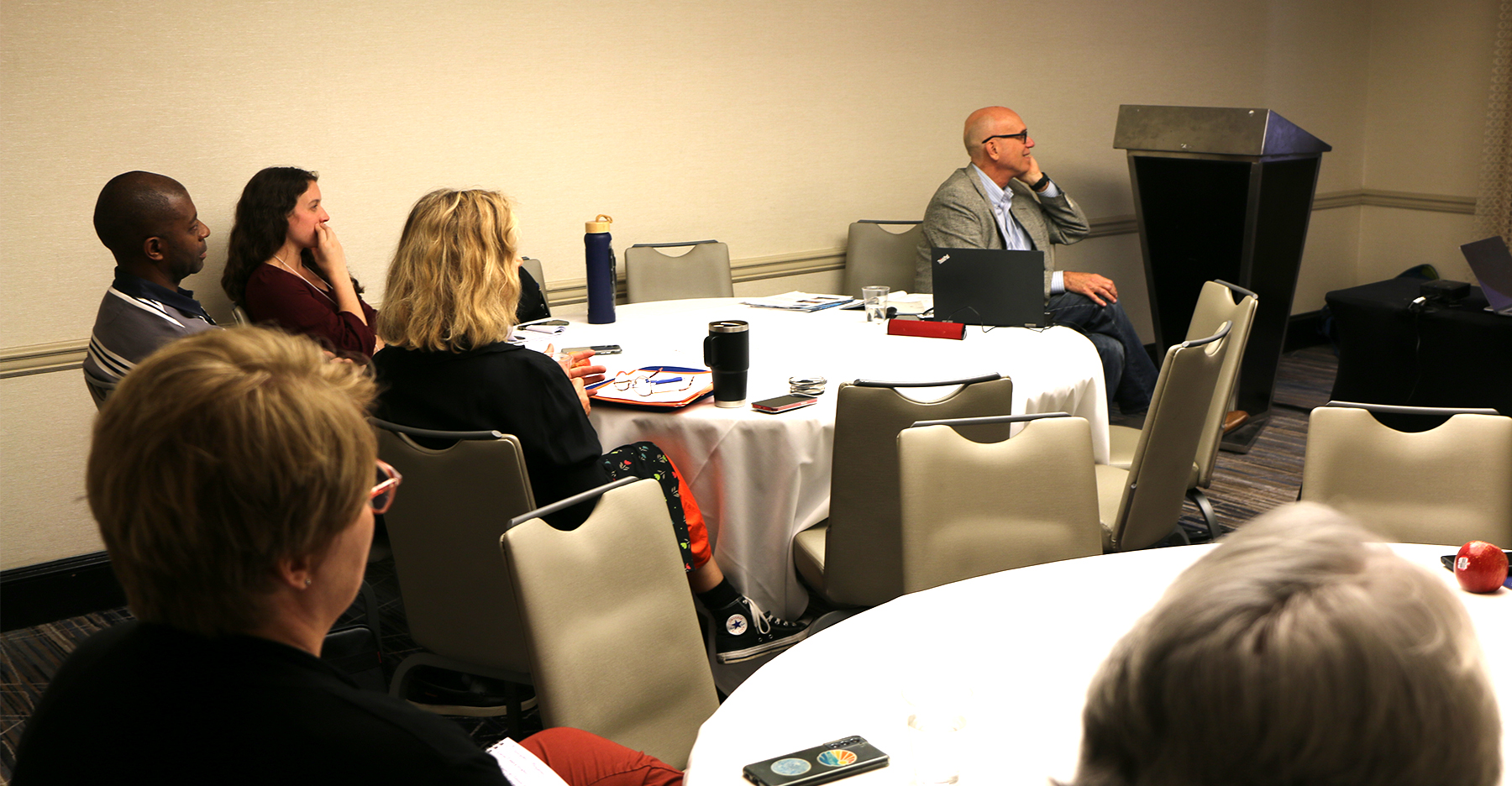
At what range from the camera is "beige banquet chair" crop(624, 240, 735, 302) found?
14.6 feet

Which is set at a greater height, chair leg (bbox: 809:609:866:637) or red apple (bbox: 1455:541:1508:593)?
red apple (bbox: 1455:541:1508:593)

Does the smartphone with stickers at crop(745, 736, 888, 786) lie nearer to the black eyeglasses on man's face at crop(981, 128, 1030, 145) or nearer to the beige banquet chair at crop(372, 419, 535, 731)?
the beige banquet chair at crop(372, 419, 535, 731)

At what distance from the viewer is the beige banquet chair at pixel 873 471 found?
7.67ft

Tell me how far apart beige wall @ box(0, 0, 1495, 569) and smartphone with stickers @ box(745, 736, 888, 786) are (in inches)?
84.6

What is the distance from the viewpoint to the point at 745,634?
8.64ft

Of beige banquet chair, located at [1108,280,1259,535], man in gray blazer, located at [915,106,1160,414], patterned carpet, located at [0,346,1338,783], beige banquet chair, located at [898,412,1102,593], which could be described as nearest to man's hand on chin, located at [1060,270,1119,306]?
man in gray blazer, located at [915,106,1160,414]

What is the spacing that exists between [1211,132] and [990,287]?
2106 millimetres

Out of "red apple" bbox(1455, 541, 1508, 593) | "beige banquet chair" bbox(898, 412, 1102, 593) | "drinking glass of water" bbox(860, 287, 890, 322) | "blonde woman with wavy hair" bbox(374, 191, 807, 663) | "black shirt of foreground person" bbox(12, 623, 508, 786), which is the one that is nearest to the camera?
"black shirt of foreground person" bbox(12, 623, 508, 786)

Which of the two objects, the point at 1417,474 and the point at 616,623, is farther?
the point at 1417,474

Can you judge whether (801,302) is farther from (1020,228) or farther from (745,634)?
(745,634)

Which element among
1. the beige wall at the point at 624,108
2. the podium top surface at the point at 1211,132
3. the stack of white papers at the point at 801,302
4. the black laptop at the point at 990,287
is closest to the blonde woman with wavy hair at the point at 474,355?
the beige wall at the point at 624,108

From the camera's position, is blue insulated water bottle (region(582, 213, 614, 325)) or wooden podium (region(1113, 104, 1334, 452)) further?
wooden podium (region(1113, 104, 1334, 452))

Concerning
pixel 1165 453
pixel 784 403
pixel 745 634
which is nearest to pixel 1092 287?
pixel 1165 453

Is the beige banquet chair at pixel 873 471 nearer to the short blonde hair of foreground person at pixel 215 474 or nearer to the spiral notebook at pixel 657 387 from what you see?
the spiral notebook at pixel 657 387
